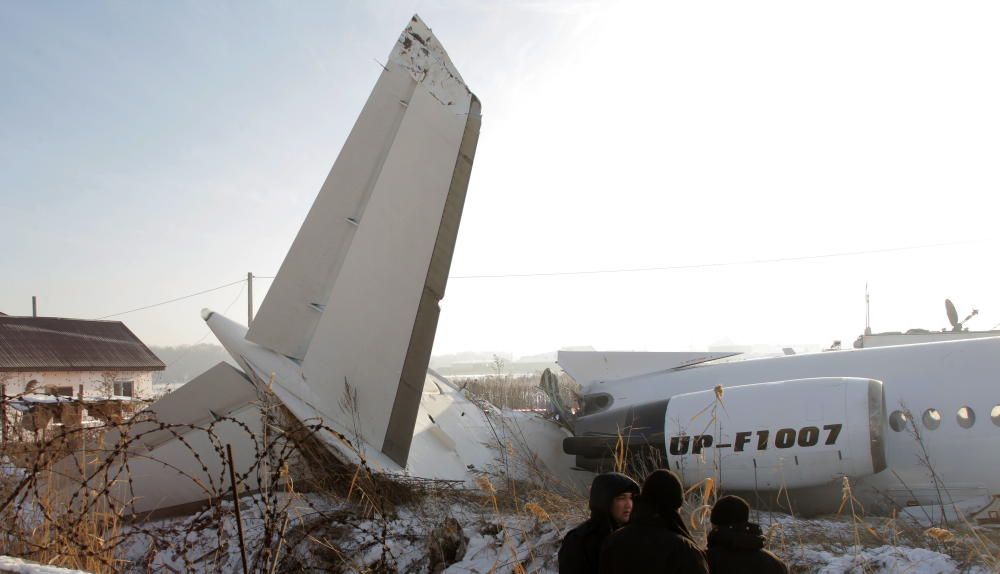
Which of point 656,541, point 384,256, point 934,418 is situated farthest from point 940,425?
point 656,541

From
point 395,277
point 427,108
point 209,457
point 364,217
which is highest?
point 427,108

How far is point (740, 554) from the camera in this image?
8.92 ft

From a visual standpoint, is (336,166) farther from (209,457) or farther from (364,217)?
(209,457)

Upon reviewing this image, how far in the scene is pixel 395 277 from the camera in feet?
18.2

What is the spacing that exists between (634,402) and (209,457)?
15.7ft

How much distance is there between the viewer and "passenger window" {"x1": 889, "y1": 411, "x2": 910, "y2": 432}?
6.72m

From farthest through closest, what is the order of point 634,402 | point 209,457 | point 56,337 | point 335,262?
point 56,337 → point 634,402 → point 335,262 → point 209,457

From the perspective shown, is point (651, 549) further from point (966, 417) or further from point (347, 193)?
point (966, 417)

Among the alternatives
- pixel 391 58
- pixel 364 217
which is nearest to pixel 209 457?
pixel 364 217

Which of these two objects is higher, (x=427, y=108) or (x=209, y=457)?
(x=427, y=108)

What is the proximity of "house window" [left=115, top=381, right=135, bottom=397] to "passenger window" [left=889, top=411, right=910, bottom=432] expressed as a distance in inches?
850

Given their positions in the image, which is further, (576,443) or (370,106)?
(576,443)

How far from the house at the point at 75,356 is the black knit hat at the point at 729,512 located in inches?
800

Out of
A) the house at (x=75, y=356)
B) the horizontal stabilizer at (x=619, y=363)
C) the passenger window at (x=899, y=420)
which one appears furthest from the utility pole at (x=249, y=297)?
the passenger window at (x=899, y=420)
